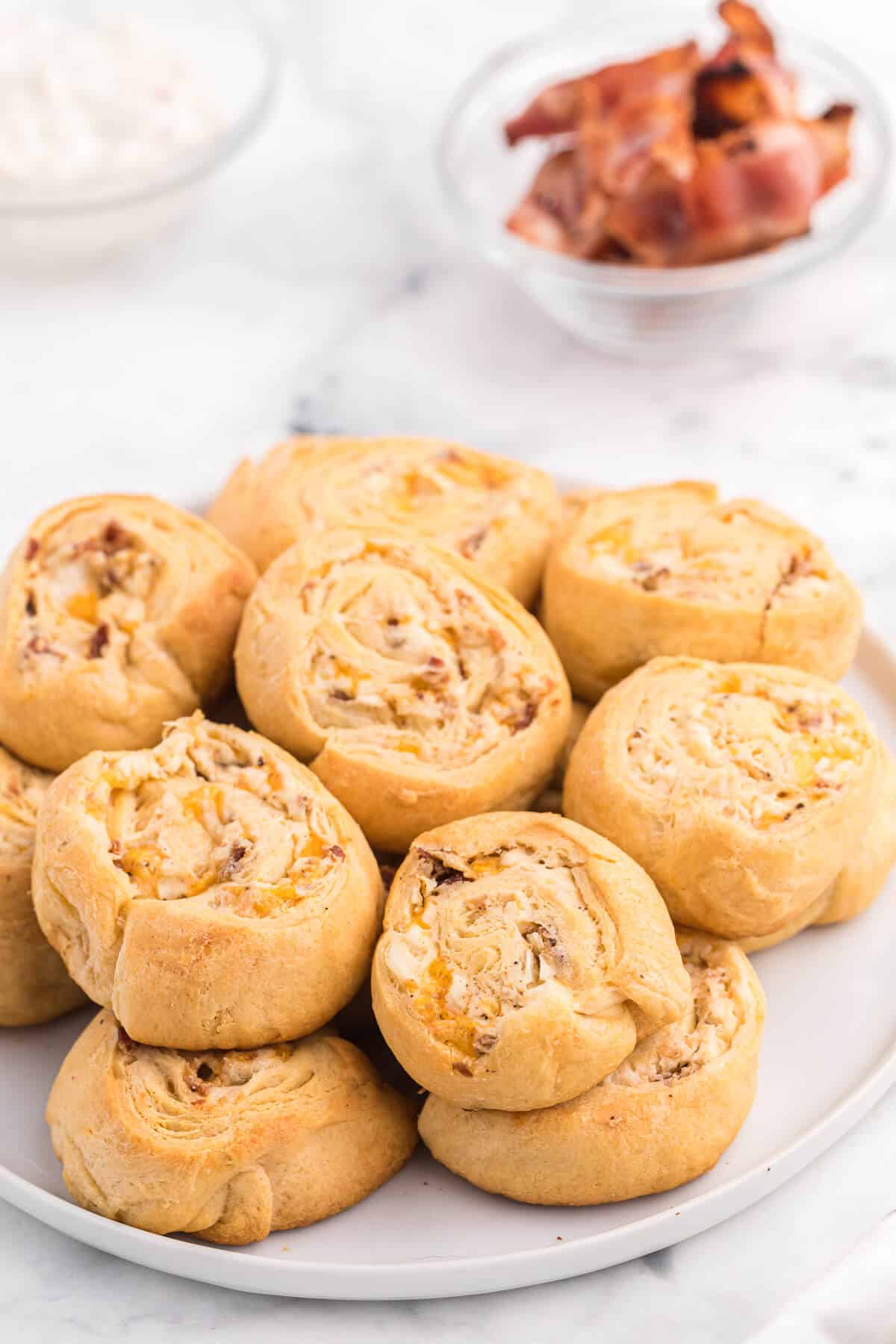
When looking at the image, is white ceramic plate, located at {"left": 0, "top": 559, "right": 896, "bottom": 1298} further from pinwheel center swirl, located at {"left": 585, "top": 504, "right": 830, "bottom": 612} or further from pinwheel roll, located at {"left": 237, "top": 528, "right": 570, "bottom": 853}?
pinwheel center swirl, located at {"left": 585, "top": 504, "right": 830, "bottom": 612}

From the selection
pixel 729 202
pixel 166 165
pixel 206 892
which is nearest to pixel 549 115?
pixel 729 202

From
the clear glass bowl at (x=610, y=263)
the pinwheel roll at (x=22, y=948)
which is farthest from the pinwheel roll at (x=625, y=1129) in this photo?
the clear glass bowl at (x=610, y=263)

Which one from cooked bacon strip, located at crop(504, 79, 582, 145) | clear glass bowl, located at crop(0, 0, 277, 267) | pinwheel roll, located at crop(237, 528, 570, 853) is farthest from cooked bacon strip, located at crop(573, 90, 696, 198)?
pinwheel roll, located at crop(237, 528, 570, 853)

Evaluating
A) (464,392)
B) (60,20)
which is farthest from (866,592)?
(60,20)

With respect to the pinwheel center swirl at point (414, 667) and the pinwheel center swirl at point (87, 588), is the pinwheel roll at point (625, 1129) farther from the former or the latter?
the pinwheel center swirl at point (87, 588)

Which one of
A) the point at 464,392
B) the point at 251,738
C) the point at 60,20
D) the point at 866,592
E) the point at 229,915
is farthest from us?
the point at 60,20

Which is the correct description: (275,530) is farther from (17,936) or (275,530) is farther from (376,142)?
(376,142)
